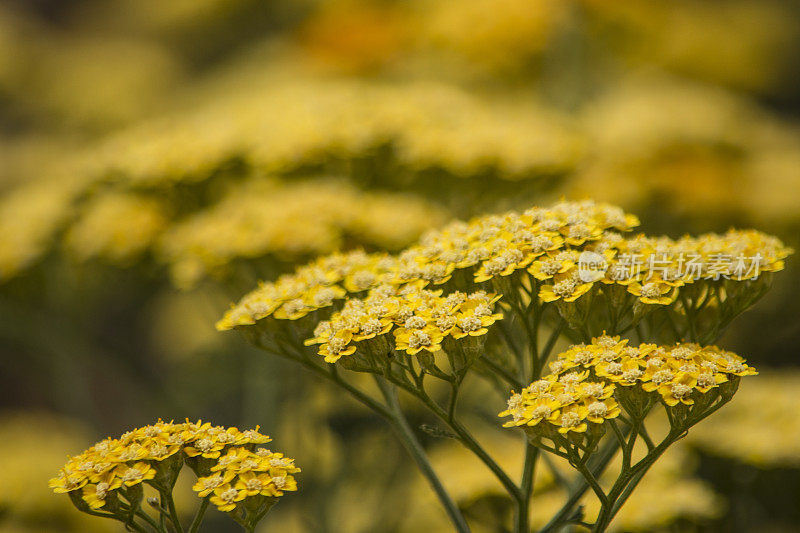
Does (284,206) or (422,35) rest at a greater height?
(422,35)

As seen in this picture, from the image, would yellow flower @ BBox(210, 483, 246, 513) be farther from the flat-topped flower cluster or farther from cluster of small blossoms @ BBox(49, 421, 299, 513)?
the flat-topped flower cluster

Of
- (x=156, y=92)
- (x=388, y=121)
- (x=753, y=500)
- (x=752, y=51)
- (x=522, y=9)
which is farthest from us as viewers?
(x=156, y=92)

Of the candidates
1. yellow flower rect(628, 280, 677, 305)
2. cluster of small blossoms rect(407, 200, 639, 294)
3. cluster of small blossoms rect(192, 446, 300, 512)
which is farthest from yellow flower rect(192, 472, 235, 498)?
yellow flower rect(628, 280, 677, 305)

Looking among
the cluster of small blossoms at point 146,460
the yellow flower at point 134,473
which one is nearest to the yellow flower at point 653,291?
the cluster of small blossoms at point 146,460

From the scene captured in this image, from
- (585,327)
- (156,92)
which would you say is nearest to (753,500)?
(585,327)

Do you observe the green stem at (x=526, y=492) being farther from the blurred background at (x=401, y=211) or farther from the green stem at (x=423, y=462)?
the blurred background at (x=401, y=211)

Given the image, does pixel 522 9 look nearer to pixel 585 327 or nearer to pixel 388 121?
pixel 388 121
